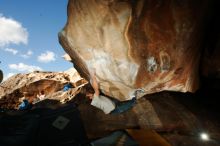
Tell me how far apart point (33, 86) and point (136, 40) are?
9.74 meters

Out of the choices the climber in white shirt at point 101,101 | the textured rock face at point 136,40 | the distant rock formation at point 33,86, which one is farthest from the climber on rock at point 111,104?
the distant rock formation at point 33,86

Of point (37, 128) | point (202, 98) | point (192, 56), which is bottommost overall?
point (202, 98)

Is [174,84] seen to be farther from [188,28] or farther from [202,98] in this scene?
[202,98]

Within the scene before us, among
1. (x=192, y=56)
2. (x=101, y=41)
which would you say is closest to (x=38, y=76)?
(x=101, y=41)

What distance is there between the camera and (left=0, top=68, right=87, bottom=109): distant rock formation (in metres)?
11.3

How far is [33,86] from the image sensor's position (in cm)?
1223

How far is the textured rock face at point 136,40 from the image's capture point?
402 cm

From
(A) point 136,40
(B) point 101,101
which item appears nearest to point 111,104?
(B) point 101,101

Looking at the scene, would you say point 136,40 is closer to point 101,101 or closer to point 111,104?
point 111,104

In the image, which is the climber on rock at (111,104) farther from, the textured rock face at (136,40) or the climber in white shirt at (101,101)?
the textured rock face at (136,40)

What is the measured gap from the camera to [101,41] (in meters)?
4.44

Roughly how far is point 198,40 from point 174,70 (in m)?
1.08

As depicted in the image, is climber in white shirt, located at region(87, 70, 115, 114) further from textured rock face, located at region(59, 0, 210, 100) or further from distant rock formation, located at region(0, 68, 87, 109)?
distant rock formation, located at region(0, 68, 87, 109)

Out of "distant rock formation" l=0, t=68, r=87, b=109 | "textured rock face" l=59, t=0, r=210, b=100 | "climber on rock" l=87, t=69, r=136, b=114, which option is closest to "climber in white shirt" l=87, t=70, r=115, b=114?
"climber on rock" l=87, t=69, r=136, b=114
